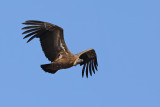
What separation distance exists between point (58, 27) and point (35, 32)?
787mm

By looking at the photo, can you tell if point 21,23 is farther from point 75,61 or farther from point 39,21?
point 75,61

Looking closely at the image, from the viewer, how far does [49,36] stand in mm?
15336

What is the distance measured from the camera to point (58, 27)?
49.6 feet

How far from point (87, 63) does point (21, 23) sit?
141 inches

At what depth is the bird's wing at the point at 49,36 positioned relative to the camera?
49.4 ft

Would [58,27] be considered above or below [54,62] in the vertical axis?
above

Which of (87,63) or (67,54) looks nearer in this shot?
(67,54)

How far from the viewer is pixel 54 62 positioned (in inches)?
603

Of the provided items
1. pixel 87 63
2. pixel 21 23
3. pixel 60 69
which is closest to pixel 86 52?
pixel 87 63

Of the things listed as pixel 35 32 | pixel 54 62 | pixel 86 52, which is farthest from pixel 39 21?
pixel 86 52

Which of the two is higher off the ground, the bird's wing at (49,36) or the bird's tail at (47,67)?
the bird's wing at (49,36)

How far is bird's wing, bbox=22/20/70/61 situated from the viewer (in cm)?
1507

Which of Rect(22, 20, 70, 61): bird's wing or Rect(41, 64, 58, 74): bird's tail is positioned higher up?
Rect(22, 20, 70, 61): bird's wing

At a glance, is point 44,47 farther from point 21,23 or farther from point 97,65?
point 97,65
